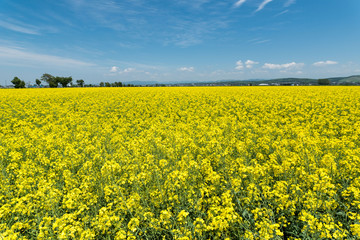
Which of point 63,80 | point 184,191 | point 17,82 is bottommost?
point 184,191

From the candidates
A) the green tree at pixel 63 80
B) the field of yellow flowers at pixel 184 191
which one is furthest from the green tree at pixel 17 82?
the field of yellow flowers at pixel 184 191

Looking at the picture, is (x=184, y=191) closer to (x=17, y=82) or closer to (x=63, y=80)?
(x=17, y=82)

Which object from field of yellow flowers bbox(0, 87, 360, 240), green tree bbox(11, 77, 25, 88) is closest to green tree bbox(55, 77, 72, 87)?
green tree bbox(11, 77, 25, 88)

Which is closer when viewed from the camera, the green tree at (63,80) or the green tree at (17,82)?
the green tree at (17,82)

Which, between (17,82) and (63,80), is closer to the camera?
(17,82)

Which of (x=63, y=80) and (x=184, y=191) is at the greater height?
(x=63, y=80)

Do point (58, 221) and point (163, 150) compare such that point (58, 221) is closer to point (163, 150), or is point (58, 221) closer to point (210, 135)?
point (163, 150)

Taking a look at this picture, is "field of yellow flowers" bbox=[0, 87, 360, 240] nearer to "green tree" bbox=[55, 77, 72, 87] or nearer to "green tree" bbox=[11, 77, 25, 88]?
"green tree" bbox=[11, 77, 25, 88]

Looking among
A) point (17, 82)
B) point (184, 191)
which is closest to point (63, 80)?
point (17, 82)

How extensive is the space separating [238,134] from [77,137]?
7.95m

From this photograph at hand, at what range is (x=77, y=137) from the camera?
26.7 ft

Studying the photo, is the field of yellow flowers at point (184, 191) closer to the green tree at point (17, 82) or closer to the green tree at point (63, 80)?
the green tree at point (17, 82)

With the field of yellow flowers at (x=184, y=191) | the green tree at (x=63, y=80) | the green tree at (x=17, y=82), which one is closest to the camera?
the field of yellow flowers at (x=184, y=191)

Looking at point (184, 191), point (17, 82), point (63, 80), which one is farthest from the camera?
point (63, 80)
